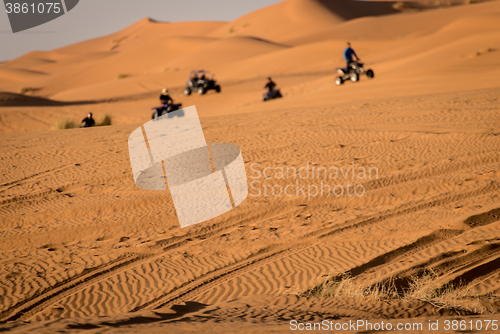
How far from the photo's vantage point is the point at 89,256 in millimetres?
5859

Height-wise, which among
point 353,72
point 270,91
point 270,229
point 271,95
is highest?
point 353,72

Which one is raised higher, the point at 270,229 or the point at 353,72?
the point at 353,72

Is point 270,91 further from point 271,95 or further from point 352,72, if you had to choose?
point 352,72

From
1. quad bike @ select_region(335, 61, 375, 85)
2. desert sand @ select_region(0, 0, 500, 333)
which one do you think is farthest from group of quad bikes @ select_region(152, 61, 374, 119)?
desert sand @ select_region(0, 0, 500, 333)

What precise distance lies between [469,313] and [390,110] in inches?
384

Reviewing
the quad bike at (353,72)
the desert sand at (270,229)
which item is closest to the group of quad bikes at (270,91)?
the quad bike at (353,72)

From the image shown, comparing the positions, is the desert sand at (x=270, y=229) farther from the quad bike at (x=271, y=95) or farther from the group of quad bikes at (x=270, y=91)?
the quad bike at (x=271, y=95)

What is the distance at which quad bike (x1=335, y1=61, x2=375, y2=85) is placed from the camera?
2123 cm

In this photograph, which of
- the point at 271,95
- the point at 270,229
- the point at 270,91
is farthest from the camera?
the point at 270,91

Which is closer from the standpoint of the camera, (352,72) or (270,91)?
(352,72)

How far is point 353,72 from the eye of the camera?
70.2 feet

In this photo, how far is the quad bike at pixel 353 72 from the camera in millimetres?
21231

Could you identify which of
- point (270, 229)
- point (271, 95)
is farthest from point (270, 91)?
point (270, 229)

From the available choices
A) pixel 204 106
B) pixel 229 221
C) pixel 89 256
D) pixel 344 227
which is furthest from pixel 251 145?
pixel 204 106
